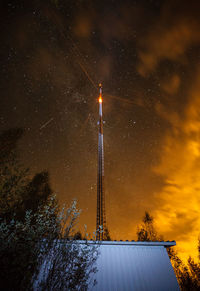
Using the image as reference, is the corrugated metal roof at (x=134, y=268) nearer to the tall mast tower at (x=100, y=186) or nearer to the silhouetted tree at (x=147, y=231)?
the tall mast tower at (x=100, y=186)

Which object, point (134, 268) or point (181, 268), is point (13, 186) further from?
point (181, 268)

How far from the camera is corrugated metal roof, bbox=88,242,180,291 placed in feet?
28.1

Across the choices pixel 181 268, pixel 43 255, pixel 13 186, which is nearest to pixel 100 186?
pixel 13 186

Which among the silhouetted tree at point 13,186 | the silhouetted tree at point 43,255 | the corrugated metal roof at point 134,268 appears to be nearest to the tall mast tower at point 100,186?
the corrugated metal roof at point 134,268

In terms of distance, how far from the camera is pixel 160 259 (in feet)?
31.3

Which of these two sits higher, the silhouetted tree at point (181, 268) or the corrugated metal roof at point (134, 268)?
the silhouetted tree at point (181, 268)

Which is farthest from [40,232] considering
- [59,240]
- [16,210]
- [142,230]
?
[142,230]

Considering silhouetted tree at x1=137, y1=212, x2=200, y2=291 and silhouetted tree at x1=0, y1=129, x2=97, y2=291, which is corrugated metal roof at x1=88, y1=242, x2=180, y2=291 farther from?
silhouetted tree at x1=137, y1=212, x2=200, y2=291

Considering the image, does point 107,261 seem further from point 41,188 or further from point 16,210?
point 41,188

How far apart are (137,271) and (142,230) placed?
2337 cm

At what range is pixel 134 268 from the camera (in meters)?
9.15

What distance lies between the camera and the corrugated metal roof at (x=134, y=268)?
8555 mm

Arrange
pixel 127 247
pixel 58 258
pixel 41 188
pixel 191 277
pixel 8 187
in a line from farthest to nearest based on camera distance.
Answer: pixel 191 277, pixel 41 188, pixel 8 187, pixel 127 247, pixel 58 258

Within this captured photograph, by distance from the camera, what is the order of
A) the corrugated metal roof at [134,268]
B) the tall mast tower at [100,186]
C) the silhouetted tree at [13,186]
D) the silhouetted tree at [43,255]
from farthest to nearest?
1. the tall mast tower at [100,186]
2. the silhouetted tree at [13,186]
3. the corrugated metal roof at [134,268]
4. the silhouetted tree at [43,255]
